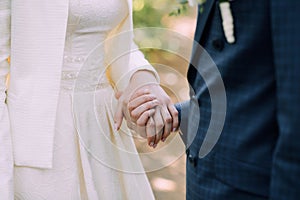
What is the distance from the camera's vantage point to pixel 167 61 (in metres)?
4.62

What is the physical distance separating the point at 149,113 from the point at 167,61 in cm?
282

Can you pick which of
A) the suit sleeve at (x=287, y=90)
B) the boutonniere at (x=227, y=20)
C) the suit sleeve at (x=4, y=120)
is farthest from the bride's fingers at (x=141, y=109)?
the suit sleeve at (x=287, y=90)

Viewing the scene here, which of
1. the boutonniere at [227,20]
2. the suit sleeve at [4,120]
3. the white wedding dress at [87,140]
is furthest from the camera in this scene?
the white wedding dress at [87,140]

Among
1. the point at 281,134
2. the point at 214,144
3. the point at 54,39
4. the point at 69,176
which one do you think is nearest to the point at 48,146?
the point at 69,176

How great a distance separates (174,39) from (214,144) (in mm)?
600

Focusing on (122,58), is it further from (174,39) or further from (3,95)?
(3,95)

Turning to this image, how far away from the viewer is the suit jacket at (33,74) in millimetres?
1814

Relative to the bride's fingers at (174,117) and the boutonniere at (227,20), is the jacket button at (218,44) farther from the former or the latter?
the bride's fingers at (174,117)

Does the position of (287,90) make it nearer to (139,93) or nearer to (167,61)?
(139,93)

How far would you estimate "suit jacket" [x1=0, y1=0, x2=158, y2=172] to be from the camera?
1.81 metres

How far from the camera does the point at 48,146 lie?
6.11 ft

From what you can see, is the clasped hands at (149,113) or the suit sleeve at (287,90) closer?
the suit sleeve at (287,90)

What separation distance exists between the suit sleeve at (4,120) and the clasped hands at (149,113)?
0.36 meters

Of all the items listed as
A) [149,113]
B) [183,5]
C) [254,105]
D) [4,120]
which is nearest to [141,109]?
[149,113]
